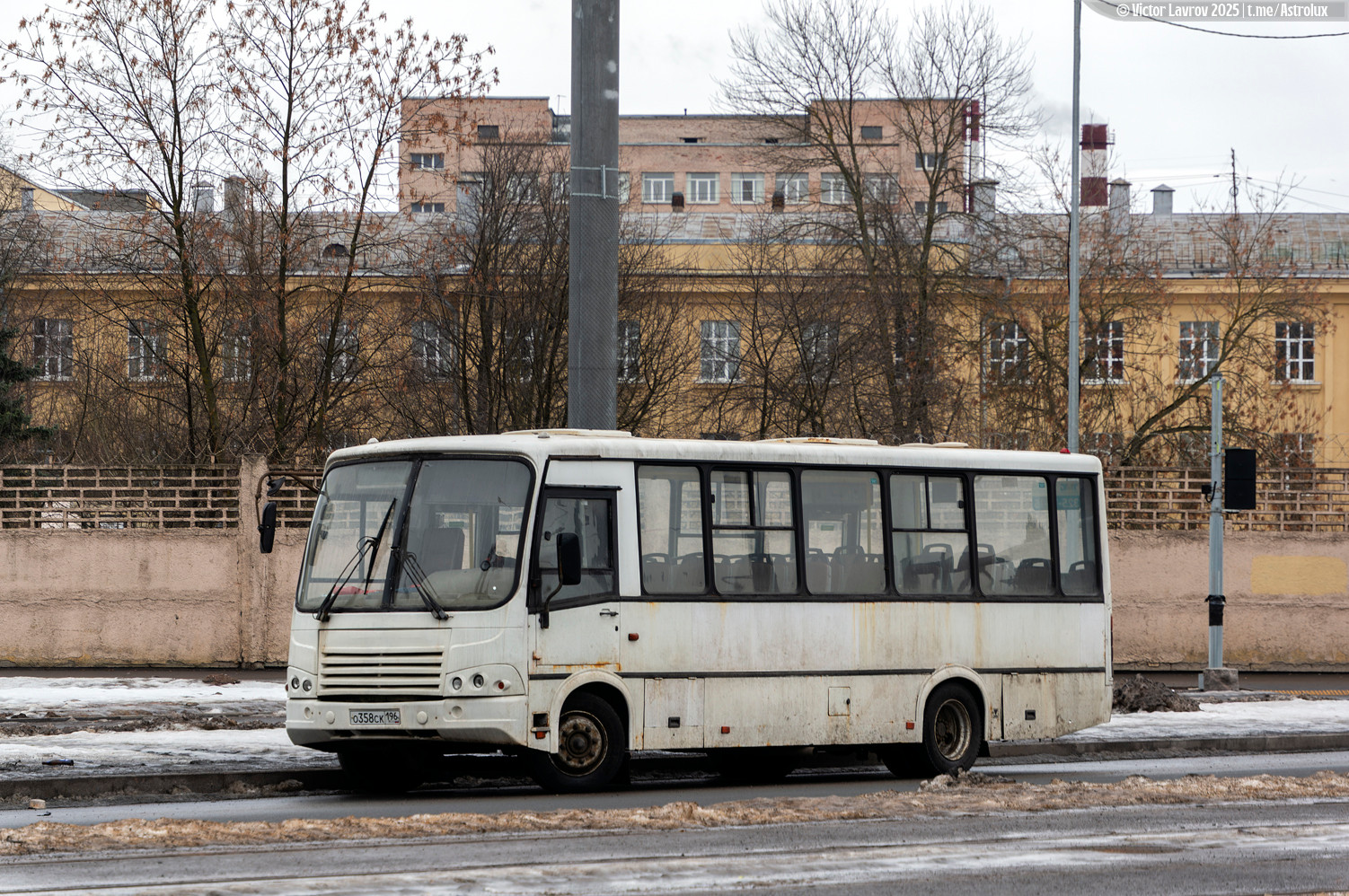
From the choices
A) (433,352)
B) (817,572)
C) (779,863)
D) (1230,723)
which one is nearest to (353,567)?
(817,572)

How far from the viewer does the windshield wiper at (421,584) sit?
1184cm

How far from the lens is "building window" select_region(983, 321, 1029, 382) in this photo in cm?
3612

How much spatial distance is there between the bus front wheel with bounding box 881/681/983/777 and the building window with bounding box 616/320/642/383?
20470 millimetres

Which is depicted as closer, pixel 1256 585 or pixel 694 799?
pixel 694 799

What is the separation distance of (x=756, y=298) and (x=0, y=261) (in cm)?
1659

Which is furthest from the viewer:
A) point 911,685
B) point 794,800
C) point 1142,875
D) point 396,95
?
point 396,95

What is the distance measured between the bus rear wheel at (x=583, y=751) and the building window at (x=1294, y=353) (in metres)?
29.3

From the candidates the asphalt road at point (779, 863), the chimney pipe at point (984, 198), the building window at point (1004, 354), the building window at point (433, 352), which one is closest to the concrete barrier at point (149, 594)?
the building window at point (433, 352)

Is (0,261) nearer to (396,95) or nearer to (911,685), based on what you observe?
(396,95)

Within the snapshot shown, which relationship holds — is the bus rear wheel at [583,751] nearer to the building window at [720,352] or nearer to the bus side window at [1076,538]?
the bus side window at [1076,538]

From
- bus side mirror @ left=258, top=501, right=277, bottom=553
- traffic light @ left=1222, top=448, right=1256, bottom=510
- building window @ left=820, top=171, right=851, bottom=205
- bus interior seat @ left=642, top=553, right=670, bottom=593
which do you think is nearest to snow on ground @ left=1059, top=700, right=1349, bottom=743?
traffic light @ left=1222, top=448, right=1256, bottom=510

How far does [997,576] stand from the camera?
48.5 ft

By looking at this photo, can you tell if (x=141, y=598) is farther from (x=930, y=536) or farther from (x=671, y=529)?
(x=930, y=536)

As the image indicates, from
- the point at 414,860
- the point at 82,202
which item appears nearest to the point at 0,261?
the point at 82,202
